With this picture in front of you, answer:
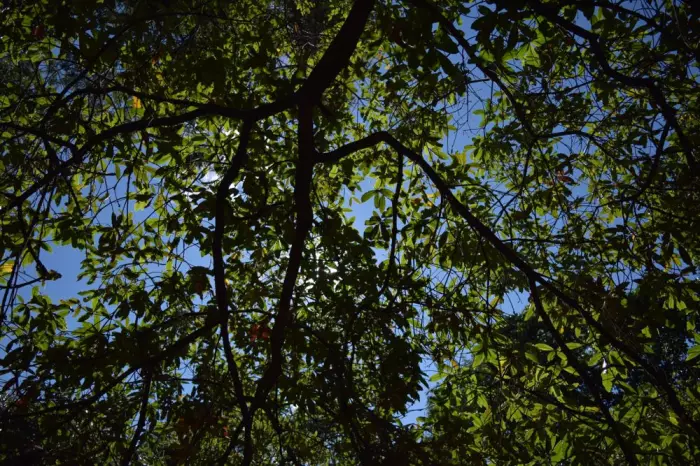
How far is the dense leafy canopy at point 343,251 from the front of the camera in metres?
2.99

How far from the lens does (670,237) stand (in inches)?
156

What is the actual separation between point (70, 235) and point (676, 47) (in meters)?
3.92

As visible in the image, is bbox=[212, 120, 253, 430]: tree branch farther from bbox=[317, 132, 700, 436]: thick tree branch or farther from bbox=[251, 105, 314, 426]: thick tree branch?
bbox=[317, 132, 700, 436]: thick tree branch

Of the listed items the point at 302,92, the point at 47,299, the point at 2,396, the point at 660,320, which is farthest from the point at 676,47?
the point at 47,299

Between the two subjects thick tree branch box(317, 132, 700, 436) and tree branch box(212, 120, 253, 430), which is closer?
thick tree branch box(317, 132, 700, 436)

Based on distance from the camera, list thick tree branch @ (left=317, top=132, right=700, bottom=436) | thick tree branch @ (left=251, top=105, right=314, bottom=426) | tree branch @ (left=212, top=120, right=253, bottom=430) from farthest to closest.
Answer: thick tree branch @ (left=251, top=105, right=314, bottom=426) < tree branch @ (left=212, top=120, right=253, bottom=430) < thick tree branch @ (left=317, top=132, right=700, bottom=436)

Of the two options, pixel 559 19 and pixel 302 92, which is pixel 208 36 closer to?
pixel 302 92

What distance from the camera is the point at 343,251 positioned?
13.2 ft

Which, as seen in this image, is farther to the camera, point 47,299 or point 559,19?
point 47,299

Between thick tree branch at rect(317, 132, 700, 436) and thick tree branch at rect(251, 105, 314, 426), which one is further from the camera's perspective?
thick tree branch at rect(251, 105, 314, 426)

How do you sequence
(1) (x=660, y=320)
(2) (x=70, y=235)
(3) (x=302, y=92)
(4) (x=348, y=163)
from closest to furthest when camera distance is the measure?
(3) (x=302, y=92), (1) (x=660, y=320), (2) (x=70, y=235), (4) (x=348, y=163)

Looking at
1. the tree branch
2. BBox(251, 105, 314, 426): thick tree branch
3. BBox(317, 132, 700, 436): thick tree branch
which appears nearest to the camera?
BBox(317, 132, 700, 436): thick tree branch

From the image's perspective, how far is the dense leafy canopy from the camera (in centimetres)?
299

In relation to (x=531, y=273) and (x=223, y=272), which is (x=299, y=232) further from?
(x=531, y=273)
